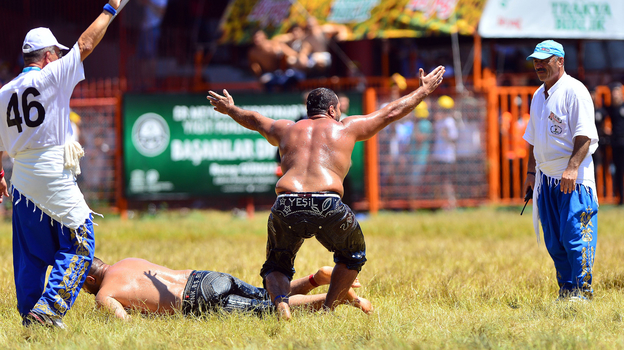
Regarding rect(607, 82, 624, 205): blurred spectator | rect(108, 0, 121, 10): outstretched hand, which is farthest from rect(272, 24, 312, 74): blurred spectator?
rect(108, 0, 121, 10): outstretched hand

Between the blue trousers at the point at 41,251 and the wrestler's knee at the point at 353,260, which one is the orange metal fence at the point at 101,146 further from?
the wrestler's knee at the point at 353,260

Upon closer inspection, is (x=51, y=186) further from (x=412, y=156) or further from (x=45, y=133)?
(x=412, y=156)

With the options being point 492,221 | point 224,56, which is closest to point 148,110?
point 224,56

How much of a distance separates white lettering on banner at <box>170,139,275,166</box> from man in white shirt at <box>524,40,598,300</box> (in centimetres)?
775

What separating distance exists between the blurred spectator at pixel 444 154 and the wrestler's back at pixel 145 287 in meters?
8.69

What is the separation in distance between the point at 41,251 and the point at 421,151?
9553 mm

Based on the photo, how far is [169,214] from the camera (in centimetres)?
1293

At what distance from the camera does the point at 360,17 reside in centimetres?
1467

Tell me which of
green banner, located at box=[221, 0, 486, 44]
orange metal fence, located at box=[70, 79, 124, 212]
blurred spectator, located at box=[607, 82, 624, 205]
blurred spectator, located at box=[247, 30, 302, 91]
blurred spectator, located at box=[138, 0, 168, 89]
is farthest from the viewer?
blurred spectator, located at box=[138, 0, 168, 89]

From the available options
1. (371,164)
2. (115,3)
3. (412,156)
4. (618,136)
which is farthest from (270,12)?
(115,3)

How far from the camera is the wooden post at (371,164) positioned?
12.9 metres

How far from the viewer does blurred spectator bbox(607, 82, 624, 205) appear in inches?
517

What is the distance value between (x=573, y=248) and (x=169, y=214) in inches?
352

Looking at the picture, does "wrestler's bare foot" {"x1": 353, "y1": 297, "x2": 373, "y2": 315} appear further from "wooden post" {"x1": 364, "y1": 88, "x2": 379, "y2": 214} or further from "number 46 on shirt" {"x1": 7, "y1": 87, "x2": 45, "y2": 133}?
"wooden post" {"x1": 364, "y1": 88, "x2": 379, "y2": 214}
